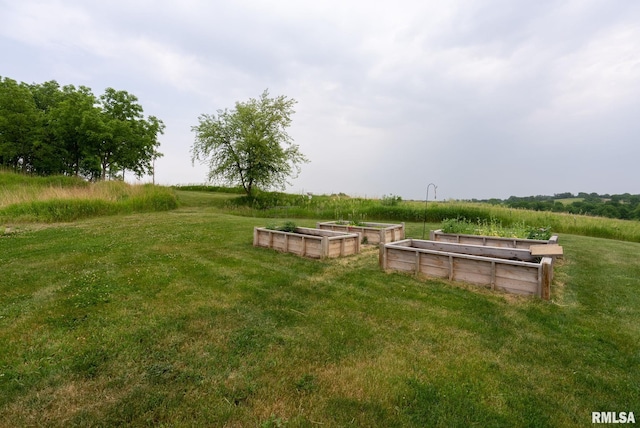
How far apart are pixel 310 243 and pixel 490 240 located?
15.9ft

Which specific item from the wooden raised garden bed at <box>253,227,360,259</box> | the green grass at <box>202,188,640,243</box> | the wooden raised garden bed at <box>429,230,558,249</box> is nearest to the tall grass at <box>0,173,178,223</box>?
the green grass at <box>202,188,640,243</box>

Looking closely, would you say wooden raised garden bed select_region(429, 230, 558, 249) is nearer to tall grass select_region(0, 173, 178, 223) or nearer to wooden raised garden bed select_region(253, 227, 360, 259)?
wooden raised garden bed select_region(253, 227, 360, 259)

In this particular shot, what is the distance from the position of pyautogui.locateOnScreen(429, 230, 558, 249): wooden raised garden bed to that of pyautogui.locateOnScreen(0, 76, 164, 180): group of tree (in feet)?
81.9

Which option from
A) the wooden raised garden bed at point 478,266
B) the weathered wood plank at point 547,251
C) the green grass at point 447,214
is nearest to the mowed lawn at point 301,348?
the wooden raised garden bed at point 478,266

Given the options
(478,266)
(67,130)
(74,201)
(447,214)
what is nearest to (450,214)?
(447,214)

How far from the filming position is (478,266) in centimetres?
559

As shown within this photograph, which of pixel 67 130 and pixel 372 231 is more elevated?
pixel 67 130

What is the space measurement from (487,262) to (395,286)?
1.66 meters

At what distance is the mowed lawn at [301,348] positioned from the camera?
251 centimetres

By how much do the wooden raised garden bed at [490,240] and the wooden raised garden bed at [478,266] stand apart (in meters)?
1.77

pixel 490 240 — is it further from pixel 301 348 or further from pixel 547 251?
pixel 301 348

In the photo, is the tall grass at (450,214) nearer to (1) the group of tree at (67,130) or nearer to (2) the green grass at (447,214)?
(2) the green grass at (447,214)

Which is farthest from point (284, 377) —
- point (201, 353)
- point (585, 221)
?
point (585, 221)

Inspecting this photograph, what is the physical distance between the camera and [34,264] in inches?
252
